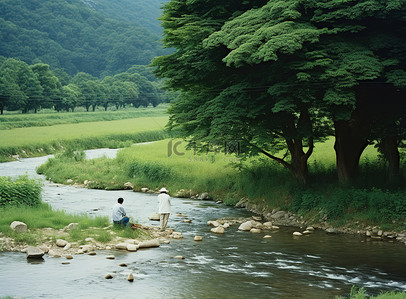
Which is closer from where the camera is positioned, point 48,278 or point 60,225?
point 48,278

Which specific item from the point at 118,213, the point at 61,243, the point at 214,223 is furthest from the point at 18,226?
the point at 214,223

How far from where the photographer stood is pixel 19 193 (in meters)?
22.2

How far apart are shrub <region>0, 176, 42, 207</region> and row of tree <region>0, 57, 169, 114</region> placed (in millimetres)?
74893

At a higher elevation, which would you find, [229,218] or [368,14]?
[368,14]

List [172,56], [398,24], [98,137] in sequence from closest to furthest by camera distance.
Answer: [398,24] < [172,56] < [98,137]

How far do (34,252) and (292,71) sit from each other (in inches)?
516

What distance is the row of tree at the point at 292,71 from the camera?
19.8 meters

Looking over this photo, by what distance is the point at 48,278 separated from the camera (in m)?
14.7

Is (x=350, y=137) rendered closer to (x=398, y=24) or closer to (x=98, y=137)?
(x=398, y=24)

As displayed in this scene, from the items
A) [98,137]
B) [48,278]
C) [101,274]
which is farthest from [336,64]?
[98,137]

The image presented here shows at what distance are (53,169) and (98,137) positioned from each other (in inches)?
933

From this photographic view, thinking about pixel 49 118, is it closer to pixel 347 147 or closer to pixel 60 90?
pixel 60 90

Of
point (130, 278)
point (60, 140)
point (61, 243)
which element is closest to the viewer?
point (130, 278)

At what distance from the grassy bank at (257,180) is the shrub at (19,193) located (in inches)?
453
